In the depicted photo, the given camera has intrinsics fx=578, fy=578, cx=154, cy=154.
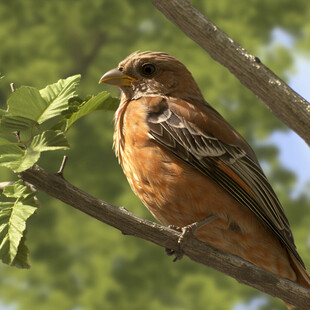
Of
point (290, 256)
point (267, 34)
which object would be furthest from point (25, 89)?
point (267, 34)

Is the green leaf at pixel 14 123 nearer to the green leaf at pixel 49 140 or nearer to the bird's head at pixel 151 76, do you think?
the green leaf at pixel 49 140

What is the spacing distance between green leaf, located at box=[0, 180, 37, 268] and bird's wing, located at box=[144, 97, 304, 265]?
146 cm

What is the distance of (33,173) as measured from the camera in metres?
3.28

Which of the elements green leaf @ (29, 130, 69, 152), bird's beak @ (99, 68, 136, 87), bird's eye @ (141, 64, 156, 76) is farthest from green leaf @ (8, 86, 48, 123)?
bird's eye @ (141, 64, 156, 76)

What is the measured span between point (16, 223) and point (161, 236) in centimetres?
96

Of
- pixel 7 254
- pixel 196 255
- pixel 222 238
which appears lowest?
pixel 7 254

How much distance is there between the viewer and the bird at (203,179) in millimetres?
4250

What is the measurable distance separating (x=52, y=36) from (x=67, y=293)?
6142 mm

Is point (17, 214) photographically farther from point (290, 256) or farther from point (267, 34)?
point (267, 34)

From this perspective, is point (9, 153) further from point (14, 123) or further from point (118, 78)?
point (118, 78)

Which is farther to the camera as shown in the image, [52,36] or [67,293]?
[52,36]

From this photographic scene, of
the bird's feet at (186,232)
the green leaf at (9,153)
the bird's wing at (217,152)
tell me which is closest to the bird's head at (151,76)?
the bird's wing at (217,152)

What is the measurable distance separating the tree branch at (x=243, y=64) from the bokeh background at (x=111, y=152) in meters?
7.39

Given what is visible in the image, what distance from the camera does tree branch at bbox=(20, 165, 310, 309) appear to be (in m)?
3.31
